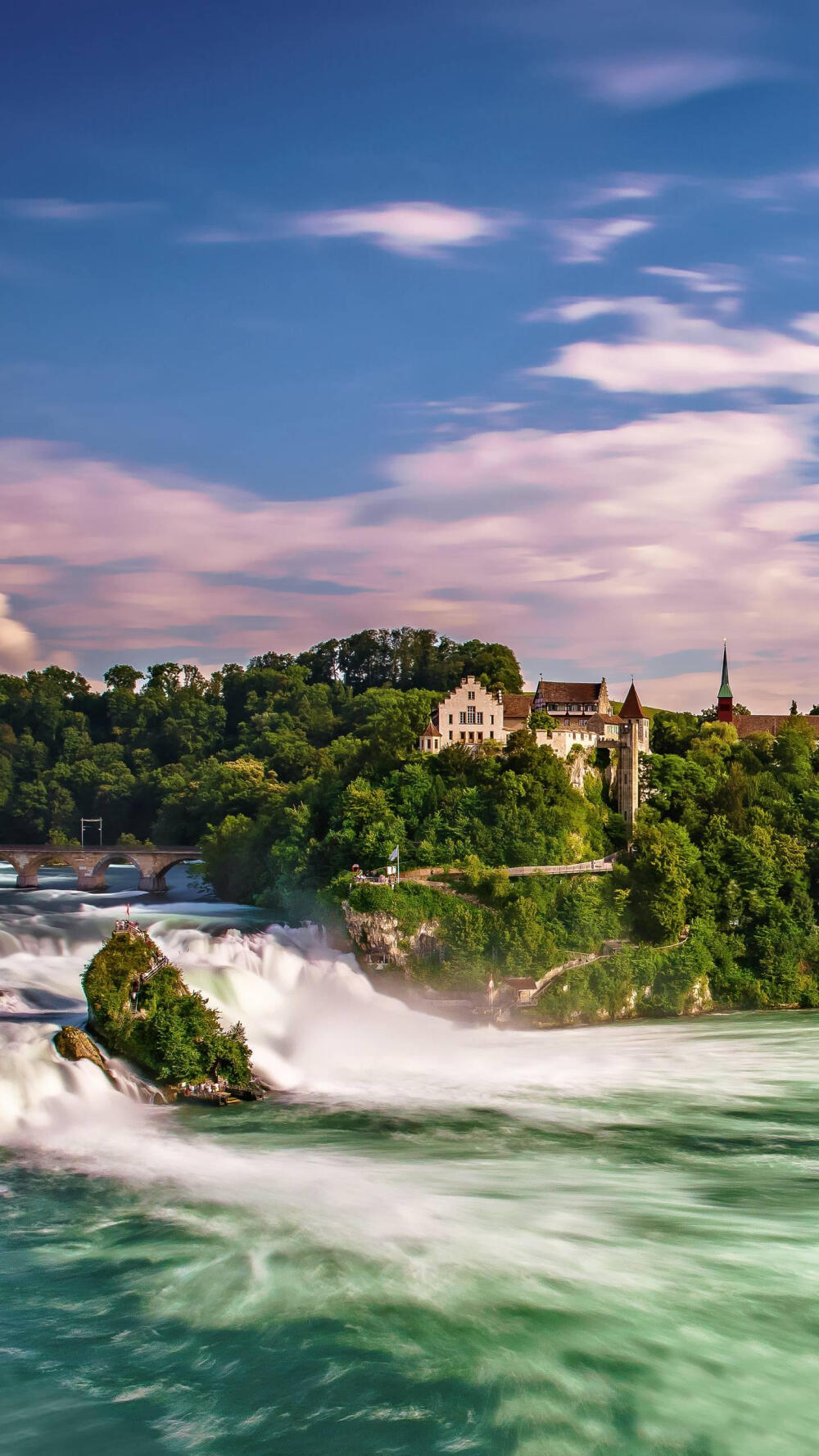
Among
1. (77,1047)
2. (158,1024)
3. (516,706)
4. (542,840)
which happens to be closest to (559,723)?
(516,706)

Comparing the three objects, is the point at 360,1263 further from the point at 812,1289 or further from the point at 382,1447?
the point at 812,1289

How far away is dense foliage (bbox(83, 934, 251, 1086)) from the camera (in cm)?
3133

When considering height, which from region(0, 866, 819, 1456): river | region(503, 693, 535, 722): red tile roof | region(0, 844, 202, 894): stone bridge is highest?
region(503, 693, 535, 722): red tile roof

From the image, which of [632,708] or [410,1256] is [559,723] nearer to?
[632,708]

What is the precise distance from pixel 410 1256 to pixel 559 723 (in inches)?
1534

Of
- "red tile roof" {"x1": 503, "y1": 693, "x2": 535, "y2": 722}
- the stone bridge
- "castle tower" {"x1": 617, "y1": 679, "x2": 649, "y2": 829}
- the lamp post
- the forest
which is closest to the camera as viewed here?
the forest

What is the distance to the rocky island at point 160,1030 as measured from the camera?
3131 cm

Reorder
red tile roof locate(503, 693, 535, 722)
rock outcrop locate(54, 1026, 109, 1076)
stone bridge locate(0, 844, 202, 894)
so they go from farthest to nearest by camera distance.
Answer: stone bridge locate(0, 844, 202, 894) < red tile roof locate(503, 693, 535, 722) < rock outcrop locate(54, 1026, 109, 1076)

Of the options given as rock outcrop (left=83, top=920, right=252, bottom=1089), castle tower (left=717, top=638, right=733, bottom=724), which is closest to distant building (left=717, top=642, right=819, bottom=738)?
castle tower (left=717, top=638, right=733, bottom=724)

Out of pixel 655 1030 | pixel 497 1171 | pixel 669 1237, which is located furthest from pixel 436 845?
pixel 669 1237

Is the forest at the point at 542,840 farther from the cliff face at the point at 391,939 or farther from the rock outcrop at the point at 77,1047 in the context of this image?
Result: the rock outcrop at the point at 77,1047

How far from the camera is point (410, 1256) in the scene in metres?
22.2

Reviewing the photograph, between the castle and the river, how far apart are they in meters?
20.3

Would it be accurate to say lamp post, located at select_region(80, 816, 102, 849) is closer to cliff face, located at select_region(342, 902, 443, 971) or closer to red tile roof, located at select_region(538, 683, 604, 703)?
Result: red tile roof, located at select_region(538, 683, 604, 703)
